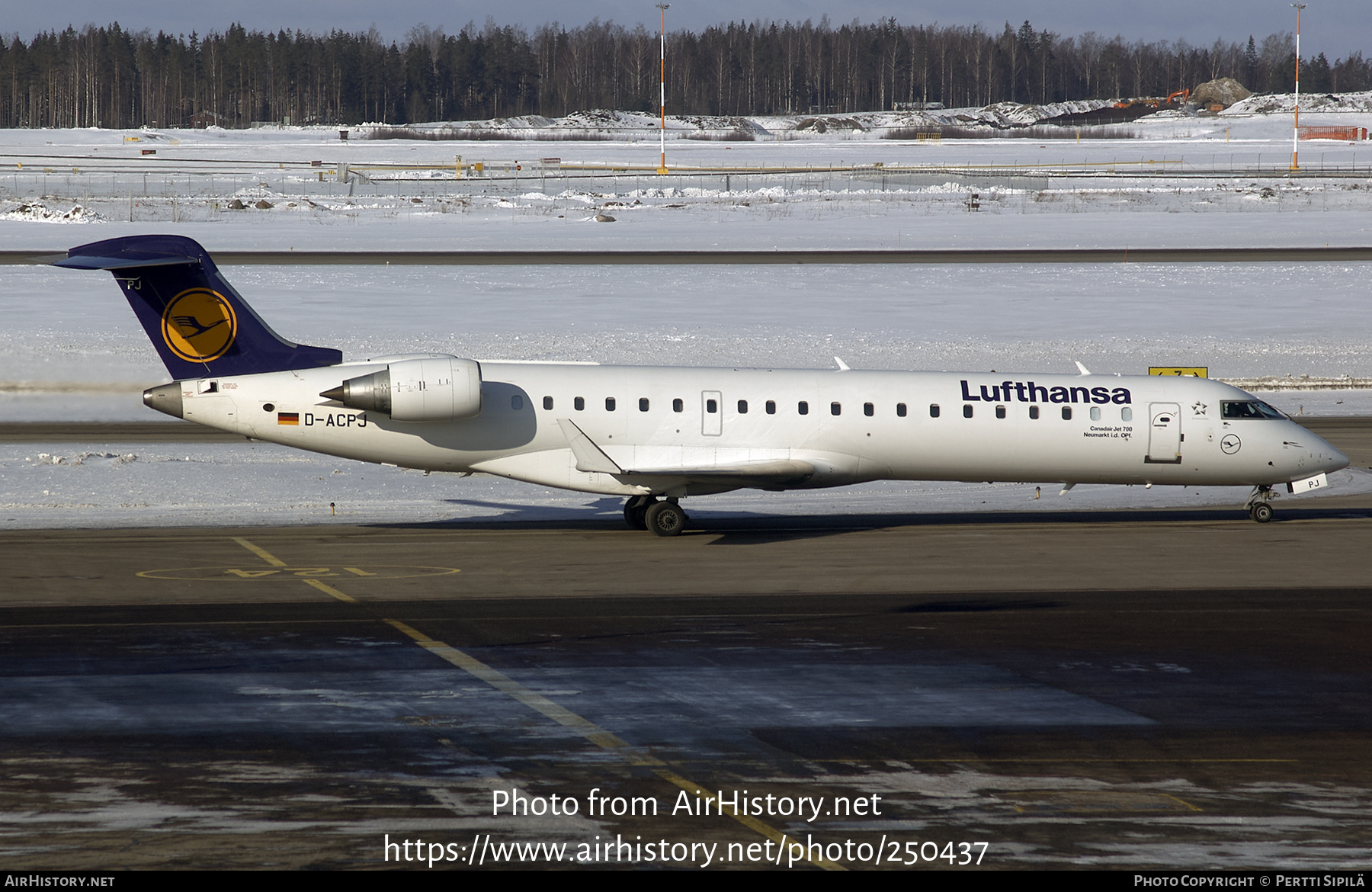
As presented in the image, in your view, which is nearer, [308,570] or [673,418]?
[308,570]

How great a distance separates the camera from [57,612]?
1822 cm

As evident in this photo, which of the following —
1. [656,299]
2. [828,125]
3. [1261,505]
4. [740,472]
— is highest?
[828,125]

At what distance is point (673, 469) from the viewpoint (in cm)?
2433

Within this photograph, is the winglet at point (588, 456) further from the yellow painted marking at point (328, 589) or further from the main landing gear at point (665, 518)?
the yellow painted marking at point (328, 589)

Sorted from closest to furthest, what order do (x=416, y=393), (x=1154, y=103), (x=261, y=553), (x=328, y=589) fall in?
1. (x=328, y=589)
2. (x=261, y=553)
3. (x=416, y=393)
4. (x=1154, y=103)

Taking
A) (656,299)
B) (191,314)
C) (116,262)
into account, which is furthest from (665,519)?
(656,299)

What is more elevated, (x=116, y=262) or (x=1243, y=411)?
(x=116, y=262)

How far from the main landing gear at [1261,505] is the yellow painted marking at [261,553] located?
1856 centimetres

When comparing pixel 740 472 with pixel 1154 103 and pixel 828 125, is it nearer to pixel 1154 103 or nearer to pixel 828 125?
pixel 828 125

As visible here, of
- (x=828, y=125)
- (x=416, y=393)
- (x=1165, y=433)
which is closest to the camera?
(x=416, y=393)

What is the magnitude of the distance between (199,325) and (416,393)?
4118 mm

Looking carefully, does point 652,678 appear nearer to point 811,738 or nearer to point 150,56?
point 811,738

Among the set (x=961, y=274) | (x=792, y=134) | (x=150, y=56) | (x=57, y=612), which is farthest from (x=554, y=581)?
(x=150, y=56)

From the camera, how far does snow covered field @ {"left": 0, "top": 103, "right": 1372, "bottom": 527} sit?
94.0ft
